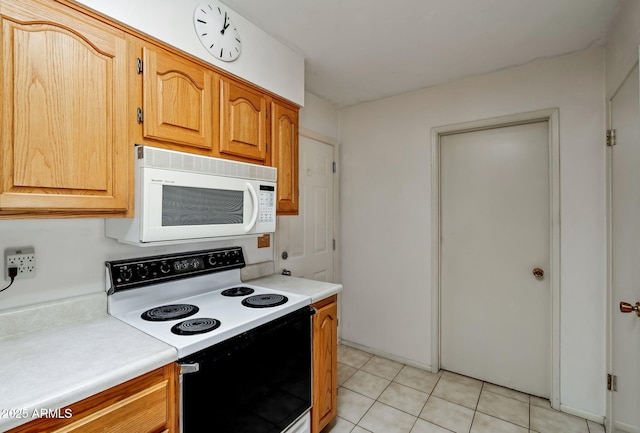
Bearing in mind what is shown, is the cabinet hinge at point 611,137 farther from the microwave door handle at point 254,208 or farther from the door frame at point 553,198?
the microwave door handle at point 254,208

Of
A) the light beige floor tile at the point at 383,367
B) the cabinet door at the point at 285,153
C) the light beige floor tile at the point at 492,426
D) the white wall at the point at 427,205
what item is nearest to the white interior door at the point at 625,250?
the white wall at the point at 427,205

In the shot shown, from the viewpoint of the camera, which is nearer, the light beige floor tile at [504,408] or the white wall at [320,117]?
the light beige floor tile at [504,408]

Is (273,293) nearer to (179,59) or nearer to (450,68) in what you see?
(179,59)

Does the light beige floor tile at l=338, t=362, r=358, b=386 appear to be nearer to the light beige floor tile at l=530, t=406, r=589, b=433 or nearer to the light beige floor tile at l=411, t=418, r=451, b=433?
the light beige floor tile at l=411, t=418, r=451, b=433

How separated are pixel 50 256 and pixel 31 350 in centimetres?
40

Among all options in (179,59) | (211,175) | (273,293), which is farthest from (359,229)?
(179,59)

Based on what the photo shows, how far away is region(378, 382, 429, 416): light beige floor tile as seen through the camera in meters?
2.17

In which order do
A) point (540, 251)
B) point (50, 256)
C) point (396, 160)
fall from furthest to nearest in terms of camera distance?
point (396, 160) < point (540, 251) < point (50, 256)

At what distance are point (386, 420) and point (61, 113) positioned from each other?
2.37 m

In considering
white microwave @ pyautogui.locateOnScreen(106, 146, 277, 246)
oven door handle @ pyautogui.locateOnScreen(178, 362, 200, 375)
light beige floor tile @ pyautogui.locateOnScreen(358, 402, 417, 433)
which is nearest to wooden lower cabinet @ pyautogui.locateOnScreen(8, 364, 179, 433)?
oven door handle @ pyautogui.locateOnScreen(178, 362, 200, 375)

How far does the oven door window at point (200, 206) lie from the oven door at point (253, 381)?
57 centimetres

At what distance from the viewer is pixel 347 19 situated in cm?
172

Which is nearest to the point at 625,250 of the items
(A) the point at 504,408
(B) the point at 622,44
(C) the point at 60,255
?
(B) the point at 622,44

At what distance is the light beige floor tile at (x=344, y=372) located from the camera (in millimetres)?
2529
